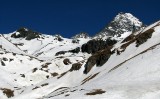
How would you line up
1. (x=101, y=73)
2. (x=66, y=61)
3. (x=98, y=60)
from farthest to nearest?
(x=66, y=61)
(x=98, y=60)
(x=101, y=73)

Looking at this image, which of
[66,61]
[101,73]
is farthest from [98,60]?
[66,61]

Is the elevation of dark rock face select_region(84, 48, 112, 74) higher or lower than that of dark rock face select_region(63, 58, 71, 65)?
lower

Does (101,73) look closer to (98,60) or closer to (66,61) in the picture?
(98,60)

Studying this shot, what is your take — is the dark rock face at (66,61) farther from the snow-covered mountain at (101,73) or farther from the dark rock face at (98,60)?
the dark rock face at (98,60)

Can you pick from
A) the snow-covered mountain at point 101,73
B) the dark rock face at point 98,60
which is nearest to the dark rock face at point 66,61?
the snow-covered mountain at point 101,73

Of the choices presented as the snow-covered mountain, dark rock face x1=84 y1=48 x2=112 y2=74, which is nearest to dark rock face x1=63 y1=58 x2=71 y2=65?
the snow-covered mountain

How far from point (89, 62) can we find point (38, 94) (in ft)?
55.8

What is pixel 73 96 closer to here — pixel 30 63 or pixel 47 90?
pixel 47 90

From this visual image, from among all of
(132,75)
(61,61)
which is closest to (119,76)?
(132,75)

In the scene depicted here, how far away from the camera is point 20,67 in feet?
594

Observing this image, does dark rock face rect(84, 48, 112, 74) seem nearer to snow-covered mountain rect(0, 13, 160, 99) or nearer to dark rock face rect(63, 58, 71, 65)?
snow-covered mountain rect(0, 13, 160, 99)

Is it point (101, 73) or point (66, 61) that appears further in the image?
point (66, 61)

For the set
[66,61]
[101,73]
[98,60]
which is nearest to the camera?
[101,73]

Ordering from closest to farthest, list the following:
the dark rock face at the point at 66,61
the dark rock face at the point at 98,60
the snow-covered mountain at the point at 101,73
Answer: the snow-covered mountain at the point at 101,73 < the dark rock face at the point at 98,60 < the dark rock face at the point at 66,61
